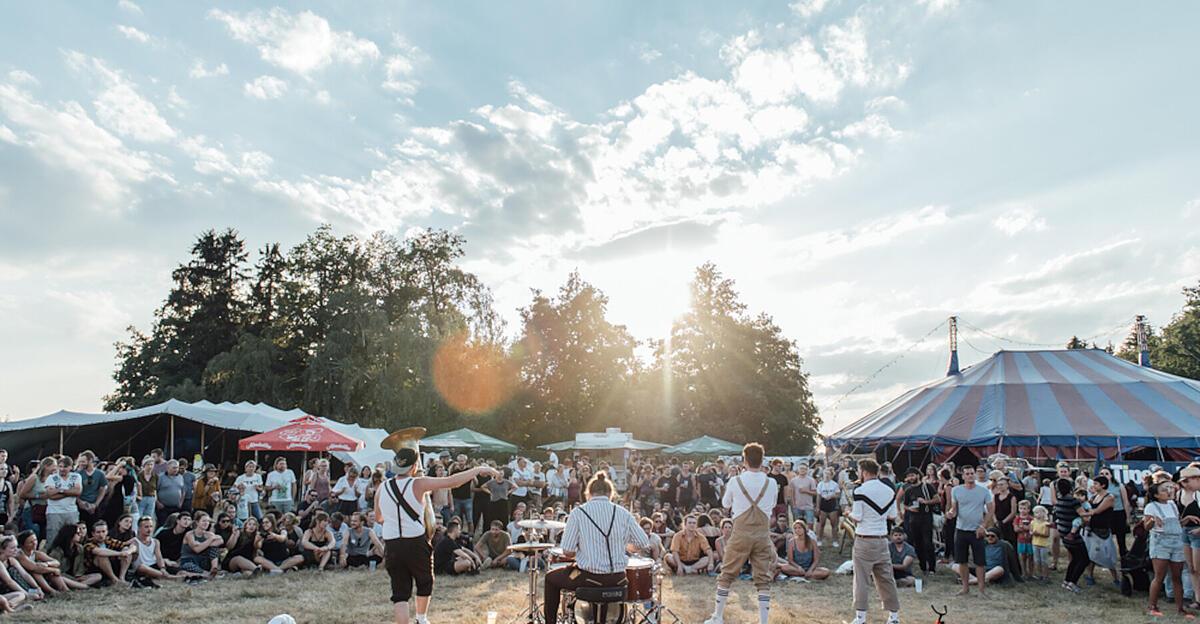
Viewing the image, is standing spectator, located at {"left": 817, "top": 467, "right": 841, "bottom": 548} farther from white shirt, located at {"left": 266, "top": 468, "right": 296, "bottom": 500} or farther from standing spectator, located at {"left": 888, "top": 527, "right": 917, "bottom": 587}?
white shirt, located at {"left": 266, "top": 468, "right": 296, "bottom": 500}

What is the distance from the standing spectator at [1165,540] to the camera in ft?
28.2

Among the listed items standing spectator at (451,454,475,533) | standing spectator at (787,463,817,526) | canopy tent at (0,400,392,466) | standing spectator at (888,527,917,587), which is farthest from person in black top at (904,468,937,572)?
canopy tent at (0,400,392,466)

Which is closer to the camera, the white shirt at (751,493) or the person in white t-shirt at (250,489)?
the white shirt at (751,493)

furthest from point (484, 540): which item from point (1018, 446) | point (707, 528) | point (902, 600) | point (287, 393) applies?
point (287, 393)

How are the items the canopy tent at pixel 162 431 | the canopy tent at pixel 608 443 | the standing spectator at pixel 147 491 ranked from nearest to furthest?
the standing spectator at pixel 147 491 → the canopy tent at pixel 162 431 → the canopy tent at pixel 608 443

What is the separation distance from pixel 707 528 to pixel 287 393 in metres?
26.3

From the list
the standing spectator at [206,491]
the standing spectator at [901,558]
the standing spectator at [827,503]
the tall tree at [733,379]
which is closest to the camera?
the standing spectator at [901,558]

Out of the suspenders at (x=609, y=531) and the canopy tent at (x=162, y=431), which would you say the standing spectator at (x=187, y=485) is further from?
the suspenders at (x=609, y=531)

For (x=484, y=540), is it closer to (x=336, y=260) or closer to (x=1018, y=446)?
(x=1018, y=446)

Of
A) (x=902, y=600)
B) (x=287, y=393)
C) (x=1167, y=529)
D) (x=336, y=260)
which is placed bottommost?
(x=902, y=600)

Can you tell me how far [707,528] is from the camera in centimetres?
1212

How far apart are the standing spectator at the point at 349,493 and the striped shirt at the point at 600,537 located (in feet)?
30.3

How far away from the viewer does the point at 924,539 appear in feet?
38.8

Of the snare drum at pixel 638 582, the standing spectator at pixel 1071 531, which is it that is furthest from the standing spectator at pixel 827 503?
the snare drum at pixel 638 582
